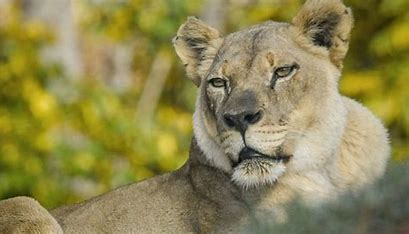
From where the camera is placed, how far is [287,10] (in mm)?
16172

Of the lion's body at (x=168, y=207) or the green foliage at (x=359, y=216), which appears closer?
the green foliage at (x=359, y=216)

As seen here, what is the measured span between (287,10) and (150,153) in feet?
8.05

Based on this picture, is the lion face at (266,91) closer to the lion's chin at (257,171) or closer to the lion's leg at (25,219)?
the lion's chin at (257,171)

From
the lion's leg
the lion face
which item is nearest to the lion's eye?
the lion face

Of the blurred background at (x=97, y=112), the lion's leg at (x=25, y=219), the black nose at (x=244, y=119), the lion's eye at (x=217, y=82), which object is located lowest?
the blurred background at (x=97, y=112)

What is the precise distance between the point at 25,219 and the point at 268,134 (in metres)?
1.62

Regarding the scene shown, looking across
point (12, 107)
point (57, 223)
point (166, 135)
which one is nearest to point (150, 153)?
point (166, 135)

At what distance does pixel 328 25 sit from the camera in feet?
25.2

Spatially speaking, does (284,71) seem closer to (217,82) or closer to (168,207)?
(217,82)

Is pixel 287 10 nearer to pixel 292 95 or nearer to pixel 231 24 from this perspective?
pixel 231 24

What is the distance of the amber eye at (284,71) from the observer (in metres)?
7.43

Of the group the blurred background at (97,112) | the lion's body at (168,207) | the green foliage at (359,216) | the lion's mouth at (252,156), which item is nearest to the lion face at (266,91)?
the lion's mouth at (252,156)

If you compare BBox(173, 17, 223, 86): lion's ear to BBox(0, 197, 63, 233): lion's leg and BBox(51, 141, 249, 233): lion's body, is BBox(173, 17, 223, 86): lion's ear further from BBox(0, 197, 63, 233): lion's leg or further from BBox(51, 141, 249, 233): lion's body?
BBox(0, 197, 63, 233): lion's leg

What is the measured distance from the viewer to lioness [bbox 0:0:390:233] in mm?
7195
